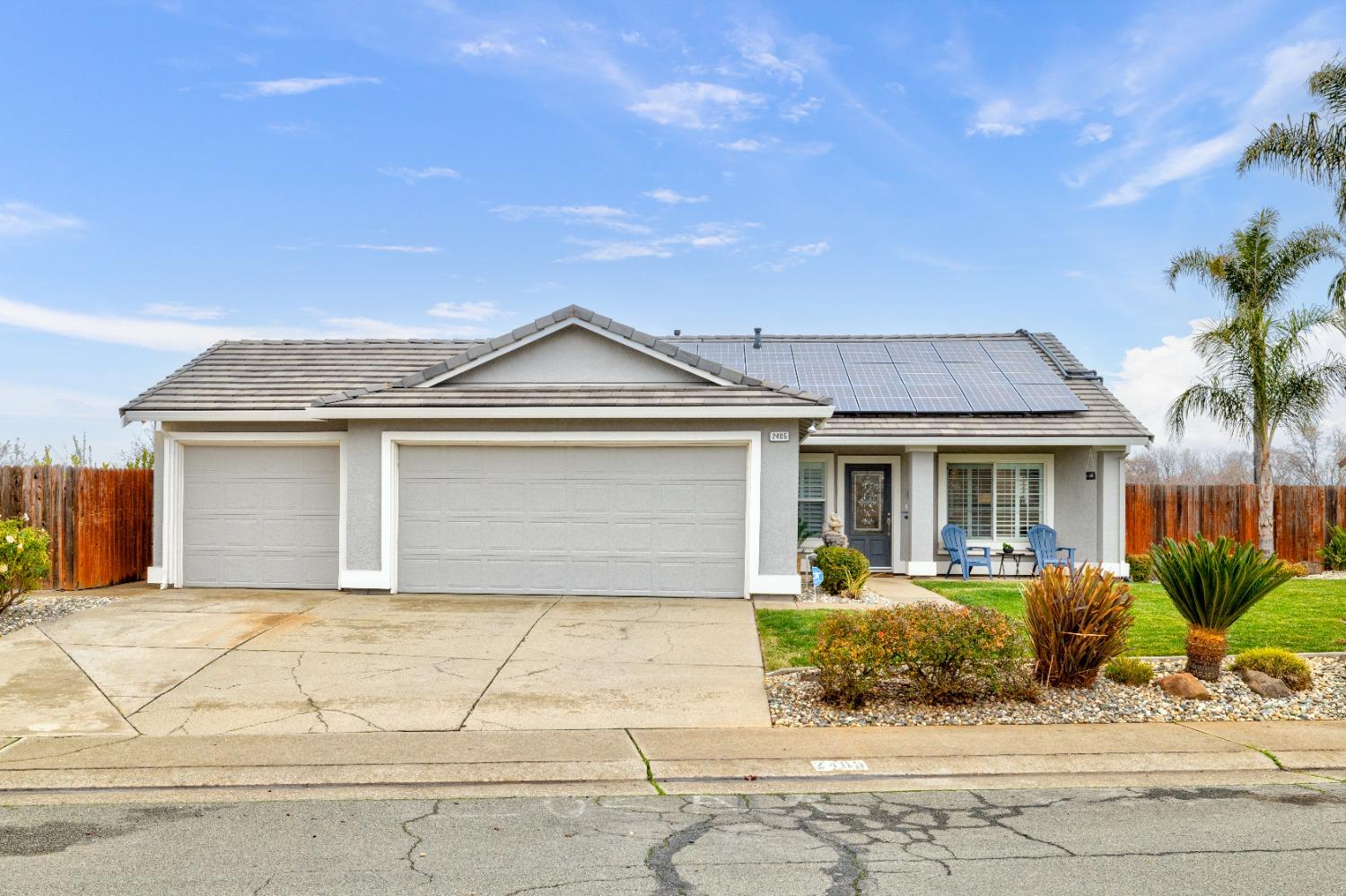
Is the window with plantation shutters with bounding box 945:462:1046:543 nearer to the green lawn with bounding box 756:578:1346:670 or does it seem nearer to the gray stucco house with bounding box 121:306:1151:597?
the green lawn with bounding box 756:578:1346:670

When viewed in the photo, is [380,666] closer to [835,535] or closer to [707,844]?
[707,844]

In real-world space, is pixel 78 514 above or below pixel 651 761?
above

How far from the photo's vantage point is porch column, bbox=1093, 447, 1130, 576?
1788 cm

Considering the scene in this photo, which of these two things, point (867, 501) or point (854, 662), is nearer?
point (854, 662)

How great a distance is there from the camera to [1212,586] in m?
8.53

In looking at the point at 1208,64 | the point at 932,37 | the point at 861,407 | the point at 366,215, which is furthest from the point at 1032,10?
the point at 366,215

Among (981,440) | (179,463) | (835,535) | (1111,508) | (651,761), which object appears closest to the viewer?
(651,761)

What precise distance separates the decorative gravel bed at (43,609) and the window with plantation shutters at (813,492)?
11395mm

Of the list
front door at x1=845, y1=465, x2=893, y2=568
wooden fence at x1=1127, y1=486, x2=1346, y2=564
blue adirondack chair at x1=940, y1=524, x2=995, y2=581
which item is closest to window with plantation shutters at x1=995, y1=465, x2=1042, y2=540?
blue adirondack chair at x1=940, y1=524, x2=995, y2=581

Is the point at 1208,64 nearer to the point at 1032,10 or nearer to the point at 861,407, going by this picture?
the point at 1032,10

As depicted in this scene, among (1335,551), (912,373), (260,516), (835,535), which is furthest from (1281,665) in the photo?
(1335,551)

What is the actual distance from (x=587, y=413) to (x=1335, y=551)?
1707 centimetres

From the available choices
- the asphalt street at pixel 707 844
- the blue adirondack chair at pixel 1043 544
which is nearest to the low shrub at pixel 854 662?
the asphalt street at pixel 707 844

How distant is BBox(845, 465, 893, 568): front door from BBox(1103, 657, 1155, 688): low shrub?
951cm
